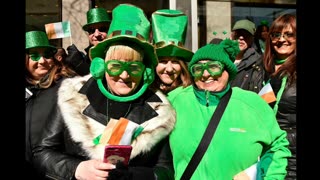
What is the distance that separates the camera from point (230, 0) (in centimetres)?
953

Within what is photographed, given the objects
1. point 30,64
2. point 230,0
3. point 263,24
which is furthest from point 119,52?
point 230,0

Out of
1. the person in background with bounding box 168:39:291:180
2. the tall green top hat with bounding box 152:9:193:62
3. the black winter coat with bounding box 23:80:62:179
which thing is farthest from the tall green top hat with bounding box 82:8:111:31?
the person in background with bounding box 168:39:291:180

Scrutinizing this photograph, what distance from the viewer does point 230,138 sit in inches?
141

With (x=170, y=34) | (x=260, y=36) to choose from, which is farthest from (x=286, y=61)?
(x=260, y=36)

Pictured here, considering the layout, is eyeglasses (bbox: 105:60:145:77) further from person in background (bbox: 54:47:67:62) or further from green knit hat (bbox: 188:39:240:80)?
person in background (bbox: 54:47:67:62)

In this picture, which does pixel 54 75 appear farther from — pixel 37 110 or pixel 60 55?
pixel 60 55

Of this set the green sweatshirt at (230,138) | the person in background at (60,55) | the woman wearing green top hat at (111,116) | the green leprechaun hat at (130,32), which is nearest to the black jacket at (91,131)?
the woman wearing green top hat at (111,116)

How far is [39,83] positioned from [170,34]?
3.79 ft

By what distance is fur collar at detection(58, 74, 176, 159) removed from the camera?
342 cm

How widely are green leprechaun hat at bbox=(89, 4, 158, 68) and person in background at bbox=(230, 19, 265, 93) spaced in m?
1.85

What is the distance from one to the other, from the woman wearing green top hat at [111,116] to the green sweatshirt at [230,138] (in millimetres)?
104

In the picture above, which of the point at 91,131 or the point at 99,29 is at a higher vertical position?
the point at 99,29
